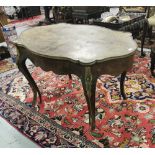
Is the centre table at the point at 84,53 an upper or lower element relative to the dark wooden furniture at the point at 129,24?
upper

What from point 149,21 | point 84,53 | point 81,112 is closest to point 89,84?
point 84,53

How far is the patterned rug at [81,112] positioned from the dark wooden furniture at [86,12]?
2.27 meters

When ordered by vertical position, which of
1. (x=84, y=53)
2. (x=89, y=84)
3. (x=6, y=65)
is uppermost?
(x=84, y=53)

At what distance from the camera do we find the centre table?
1.60 m

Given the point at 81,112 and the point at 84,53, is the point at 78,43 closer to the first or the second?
the point at 84,53

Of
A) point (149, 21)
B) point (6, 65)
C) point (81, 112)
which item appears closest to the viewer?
point (81, 112)

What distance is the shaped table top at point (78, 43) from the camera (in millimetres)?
1633

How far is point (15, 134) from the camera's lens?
6.72 ft

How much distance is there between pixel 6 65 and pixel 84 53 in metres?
2.42

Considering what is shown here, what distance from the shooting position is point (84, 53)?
1.68 m

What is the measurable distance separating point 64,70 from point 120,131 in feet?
2.58

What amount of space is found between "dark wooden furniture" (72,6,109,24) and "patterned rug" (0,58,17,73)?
2.00 m

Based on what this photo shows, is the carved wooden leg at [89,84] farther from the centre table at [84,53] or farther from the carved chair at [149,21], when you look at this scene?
the carved chair at [149,21]

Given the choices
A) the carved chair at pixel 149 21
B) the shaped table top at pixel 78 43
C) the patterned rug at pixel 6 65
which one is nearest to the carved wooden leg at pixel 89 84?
the shaped table top at pixel 78 43
